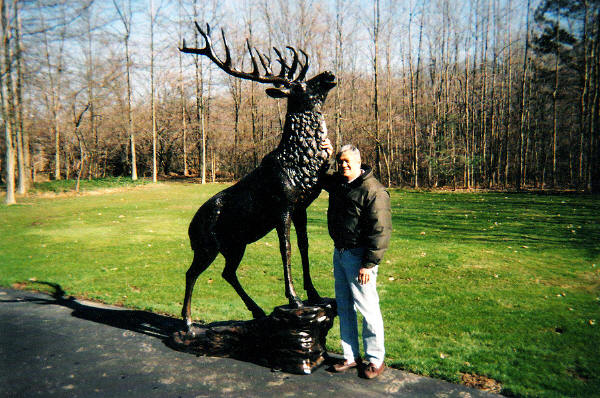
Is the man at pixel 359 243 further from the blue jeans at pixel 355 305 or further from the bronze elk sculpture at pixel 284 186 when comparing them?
the bronze elk sculpture at pixel 284 186

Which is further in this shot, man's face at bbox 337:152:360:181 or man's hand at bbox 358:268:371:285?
man's face at bbox 337:152:360:181

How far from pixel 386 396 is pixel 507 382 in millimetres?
1207

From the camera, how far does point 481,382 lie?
346 centimetres

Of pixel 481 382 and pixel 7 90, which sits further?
pixel 7 90

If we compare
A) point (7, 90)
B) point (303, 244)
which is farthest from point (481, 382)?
point (7, 90)

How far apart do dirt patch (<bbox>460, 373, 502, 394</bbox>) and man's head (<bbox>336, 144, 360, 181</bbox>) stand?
2154 millimetres

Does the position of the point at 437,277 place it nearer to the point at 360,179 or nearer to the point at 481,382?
the point at 481,382

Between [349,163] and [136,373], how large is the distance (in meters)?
2.85

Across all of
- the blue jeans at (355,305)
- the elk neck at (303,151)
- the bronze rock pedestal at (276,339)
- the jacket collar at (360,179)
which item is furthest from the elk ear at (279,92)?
the bronze rock pedestal at (276,339)

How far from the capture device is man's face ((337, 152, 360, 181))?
3.45 meters

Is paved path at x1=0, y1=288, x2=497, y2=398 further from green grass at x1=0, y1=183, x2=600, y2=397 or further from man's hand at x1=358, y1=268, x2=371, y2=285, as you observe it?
man's hand at x1=358, y1=268, x2=371, y2=285

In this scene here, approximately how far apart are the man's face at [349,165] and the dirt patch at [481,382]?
216cm

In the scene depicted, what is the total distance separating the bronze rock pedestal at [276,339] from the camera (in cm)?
359

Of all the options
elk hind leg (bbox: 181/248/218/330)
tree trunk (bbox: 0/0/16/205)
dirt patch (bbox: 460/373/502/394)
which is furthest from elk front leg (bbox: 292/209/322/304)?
A: tree trunk (bbox: 0/0/16/205)
